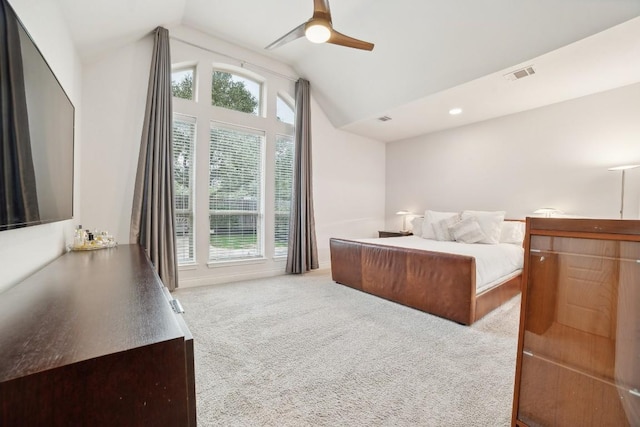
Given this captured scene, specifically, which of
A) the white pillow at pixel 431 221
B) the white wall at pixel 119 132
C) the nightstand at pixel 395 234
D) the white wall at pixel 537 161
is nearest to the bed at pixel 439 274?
the white pillow at pixel 431 221

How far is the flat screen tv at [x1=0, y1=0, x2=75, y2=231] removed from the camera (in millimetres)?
1069

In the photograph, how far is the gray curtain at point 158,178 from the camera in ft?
10.9

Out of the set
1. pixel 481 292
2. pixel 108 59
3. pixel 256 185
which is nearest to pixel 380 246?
pixel 481 292

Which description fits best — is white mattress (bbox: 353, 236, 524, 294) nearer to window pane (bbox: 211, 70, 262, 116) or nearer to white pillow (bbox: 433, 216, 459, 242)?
white pillow (bbox: 433, 216, 459, 242)

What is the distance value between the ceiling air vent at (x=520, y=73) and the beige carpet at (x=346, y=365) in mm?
2593

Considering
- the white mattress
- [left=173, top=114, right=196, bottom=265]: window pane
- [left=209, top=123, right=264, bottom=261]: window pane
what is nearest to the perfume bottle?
[left=173, top=114, right=196, bottom=265]: window pane

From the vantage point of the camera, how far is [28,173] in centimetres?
129

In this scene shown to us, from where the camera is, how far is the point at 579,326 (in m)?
1.12

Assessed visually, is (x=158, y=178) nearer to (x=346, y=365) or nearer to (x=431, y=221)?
(x=346, y=365)

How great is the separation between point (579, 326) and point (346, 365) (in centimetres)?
131

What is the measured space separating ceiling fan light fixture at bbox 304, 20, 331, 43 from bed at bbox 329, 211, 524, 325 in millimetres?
2229

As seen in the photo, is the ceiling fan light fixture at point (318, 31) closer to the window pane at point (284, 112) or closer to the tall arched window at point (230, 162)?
the tall arched window at point (230, 162)

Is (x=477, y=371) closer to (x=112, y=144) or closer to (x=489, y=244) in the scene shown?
(x=489, y=244)

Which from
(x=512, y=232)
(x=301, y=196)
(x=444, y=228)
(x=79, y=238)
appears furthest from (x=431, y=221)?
(x=79, y=238)
